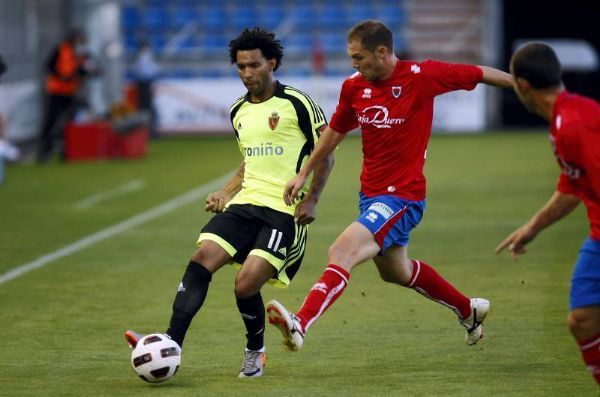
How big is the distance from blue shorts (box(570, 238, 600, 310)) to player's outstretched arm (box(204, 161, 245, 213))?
2.57 meters

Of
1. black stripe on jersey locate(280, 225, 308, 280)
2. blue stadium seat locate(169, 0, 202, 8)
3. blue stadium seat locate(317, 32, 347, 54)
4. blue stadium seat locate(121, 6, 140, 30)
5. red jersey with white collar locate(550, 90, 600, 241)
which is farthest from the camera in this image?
blue stadium seat locate(169, 0, 202, 8)

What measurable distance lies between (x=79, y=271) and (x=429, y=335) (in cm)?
438

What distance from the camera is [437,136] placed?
2980 cm

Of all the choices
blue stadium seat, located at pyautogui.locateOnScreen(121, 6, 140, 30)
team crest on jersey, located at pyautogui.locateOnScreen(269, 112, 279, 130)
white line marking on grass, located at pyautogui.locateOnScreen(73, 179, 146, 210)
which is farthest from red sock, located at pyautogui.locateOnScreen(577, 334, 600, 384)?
blue stadium seat, located at pyautogui.locateOnScreen(121, 6, 140, 30)

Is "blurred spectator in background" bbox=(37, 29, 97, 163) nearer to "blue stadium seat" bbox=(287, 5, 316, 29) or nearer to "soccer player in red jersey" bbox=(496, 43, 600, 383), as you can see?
"blue stadium seat" bbox=(287, 5, 316, 29)

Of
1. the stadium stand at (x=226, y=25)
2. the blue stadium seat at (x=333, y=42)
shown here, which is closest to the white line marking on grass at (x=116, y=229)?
the stadium stand at (x=226, y=25)

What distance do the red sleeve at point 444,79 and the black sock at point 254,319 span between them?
5.20 ft

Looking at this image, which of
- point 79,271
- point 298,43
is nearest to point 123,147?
point 298,43

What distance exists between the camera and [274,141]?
7.77 metres

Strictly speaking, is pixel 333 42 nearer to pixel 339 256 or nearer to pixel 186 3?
pixel 186 3

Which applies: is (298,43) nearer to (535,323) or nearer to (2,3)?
(2,3)

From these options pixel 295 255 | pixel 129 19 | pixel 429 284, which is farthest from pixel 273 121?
pixel 129 19

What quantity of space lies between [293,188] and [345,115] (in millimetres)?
611

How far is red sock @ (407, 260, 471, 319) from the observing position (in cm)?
815
